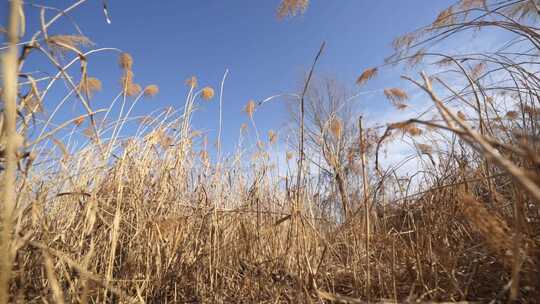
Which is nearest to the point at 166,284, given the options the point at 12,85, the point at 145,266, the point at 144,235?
the point at 145,266

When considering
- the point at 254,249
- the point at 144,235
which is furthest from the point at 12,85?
the point at 254,249

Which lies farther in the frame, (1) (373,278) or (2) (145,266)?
(2) (145,266)

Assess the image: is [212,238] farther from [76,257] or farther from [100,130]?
[100,130]

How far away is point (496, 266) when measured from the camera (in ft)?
2.51

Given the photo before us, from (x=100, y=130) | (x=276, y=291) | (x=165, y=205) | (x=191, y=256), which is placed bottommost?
(x=276, y=291)

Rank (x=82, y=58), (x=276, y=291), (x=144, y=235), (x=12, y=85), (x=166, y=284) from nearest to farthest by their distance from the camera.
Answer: (x=12, y=85) < (x=82, y=58) < (x=276, y=291) < (x=166, y=284) < (x=144, y=235)

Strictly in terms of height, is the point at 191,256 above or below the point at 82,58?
below

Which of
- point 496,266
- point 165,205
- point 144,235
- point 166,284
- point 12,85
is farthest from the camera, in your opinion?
point 165,205

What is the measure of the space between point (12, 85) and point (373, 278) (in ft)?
3.55

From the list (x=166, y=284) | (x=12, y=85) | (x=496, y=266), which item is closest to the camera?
(x=12, y=85)

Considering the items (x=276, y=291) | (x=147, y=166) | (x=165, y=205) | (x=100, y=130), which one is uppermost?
(x=100, y=130)

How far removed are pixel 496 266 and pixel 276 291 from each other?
25.4 inches

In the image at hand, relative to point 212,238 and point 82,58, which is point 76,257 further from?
point 82,58

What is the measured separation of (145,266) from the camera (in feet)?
3.65
